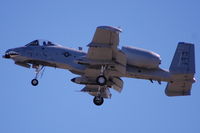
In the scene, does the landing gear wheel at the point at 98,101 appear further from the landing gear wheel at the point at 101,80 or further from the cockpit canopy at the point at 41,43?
the cockpit canopy at the point at 41,43

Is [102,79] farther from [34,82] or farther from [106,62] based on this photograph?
[34,82]

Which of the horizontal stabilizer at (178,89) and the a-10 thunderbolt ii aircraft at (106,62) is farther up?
the a-10 thunderbolt ii aircraft at (106,62)

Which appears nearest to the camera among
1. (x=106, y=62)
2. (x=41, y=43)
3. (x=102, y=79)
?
(x=106, y=62)

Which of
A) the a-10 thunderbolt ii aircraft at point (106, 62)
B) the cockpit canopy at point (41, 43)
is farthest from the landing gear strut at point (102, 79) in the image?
the cockpit canopy at point (41, 43)

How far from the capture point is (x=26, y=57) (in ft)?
124

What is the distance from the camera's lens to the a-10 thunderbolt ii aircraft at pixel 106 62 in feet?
113

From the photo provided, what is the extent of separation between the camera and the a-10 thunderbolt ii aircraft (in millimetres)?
34406

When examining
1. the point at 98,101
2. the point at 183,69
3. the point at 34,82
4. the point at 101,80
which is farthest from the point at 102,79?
the point at 34,82

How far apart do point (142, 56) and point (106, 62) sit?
222cm

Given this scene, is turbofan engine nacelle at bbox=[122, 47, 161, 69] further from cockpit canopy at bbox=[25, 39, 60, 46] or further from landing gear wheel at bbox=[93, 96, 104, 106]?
cockpit canopy at bbox=[25, 39, 60, 46]

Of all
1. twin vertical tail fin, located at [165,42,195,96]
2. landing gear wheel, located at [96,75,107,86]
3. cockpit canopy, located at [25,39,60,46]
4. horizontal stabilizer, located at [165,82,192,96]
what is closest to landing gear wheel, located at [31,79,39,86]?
cockpit canopy, located at [25,39,60,46]

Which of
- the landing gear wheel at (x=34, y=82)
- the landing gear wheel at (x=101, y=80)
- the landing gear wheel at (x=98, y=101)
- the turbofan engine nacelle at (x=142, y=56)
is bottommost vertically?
the landing gear wheel at (x=98, y=101)

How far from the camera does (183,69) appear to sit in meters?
34.9

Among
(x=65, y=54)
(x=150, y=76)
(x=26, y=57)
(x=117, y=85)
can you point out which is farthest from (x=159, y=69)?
(x=26, y=57)
